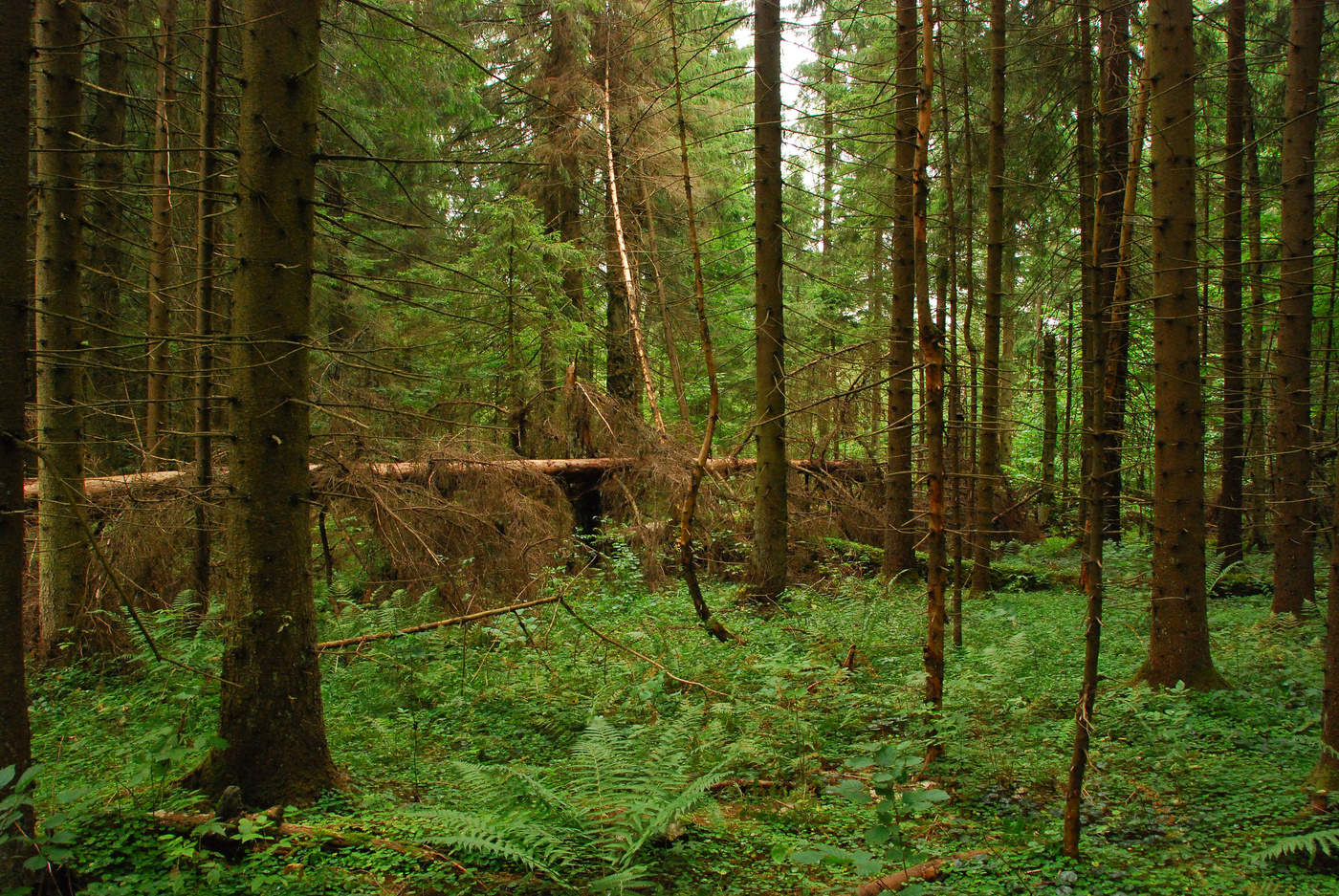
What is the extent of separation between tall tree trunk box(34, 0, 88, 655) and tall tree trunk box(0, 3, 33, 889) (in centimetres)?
350

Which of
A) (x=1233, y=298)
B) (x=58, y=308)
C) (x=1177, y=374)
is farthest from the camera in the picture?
(x=1233, y=298)

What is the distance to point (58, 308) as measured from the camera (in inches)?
251

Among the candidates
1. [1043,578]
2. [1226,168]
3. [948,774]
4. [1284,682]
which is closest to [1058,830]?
[948,774]

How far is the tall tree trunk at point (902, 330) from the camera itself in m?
7.76

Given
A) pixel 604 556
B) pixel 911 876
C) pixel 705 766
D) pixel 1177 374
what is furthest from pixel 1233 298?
pixel 911 876

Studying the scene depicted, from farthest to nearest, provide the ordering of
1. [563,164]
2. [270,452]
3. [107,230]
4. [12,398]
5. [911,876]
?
[563,164] < [107,230] < [270,452] < [911,876] < [12,398]

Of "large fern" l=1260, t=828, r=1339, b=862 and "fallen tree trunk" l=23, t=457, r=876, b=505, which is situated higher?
"fallen tree trunk" l=23, t=457, r=876, b=505

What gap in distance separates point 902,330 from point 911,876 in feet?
22.0

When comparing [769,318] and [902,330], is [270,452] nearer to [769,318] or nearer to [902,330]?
[769,318]

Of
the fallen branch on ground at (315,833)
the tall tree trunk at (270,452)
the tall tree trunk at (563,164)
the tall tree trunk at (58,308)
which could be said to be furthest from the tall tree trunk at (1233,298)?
the tall tree trunk at (58,308)

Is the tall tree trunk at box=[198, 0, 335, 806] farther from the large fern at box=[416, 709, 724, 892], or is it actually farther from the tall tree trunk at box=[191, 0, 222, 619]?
the tall tree trunk at box=[191, 0, 222, 619]

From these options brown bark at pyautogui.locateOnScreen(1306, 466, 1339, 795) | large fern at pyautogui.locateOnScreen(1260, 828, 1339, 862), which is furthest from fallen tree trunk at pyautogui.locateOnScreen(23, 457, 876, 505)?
large fern at pyautogui.locateOnScreen(1260, 828, 1339, 862)

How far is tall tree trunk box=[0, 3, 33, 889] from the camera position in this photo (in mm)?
3113

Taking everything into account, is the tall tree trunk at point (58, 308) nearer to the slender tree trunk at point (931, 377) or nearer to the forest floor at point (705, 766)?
the forest floor at point (705, 766)
